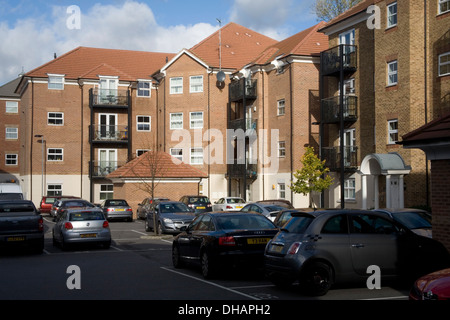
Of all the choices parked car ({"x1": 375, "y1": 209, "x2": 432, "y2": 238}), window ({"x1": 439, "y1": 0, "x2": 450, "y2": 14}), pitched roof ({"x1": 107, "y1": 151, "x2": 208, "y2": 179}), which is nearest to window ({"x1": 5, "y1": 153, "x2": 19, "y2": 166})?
pitched roof ({"x1": 107, "y1": 151, "x2": 208, "y2": 179})

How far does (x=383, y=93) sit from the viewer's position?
2988cm

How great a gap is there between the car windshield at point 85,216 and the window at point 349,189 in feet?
58.3

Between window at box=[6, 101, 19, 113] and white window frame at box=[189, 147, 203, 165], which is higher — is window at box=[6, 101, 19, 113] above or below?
above

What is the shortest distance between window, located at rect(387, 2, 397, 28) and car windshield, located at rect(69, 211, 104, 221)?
58.3 feet

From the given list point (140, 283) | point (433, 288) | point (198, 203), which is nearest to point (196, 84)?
point (198, 203)

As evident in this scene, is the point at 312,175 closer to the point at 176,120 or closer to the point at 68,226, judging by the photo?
the point at 68,226

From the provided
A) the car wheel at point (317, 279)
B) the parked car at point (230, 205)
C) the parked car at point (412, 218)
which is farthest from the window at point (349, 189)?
the car wheel at point (317, 279)

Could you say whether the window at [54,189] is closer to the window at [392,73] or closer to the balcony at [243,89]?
the balcony at [243,89]

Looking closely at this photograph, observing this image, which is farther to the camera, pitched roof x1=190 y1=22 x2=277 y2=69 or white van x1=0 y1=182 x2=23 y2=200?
pitched roof x1=190 y1=22 x2=277 y2=69

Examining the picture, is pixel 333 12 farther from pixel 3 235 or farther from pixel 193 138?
pixel 3 235

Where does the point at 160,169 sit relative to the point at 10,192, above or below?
above

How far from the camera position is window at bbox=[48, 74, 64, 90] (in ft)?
165

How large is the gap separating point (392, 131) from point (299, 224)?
19.6m

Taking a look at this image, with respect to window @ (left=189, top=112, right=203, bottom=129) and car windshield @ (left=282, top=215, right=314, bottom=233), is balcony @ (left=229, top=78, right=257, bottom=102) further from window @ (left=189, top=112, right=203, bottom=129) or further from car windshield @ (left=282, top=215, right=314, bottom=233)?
car windshield @ (left=282, top=215, right=314, bottom=233)
